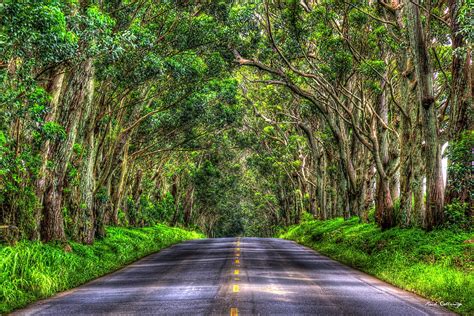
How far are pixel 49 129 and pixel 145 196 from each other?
98.4 feet

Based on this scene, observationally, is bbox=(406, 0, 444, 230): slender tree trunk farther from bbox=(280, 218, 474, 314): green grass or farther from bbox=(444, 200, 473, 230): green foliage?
bbox=(280, 218, 474, 314): green grass

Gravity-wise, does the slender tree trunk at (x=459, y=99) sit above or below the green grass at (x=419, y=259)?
above

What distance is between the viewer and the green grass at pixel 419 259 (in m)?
12.4

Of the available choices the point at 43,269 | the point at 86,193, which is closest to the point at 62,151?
the point at 86,193

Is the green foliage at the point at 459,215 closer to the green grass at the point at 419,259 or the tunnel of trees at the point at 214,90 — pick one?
the tunnel of trees at the point at 214,90

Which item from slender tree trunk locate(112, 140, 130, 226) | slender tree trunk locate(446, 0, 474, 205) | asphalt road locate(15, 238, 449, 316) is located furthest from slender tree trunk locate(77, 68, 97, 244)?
slender tree trunk locate(446, 0, 474, 205)

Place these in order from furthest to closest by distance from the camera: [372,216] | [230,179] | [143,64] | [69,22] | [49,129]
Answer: [230,179] → [372,216] → [143,64] → [49,129] → [69,22]

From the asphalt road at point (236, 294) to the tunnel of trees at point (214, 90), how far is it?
3870 millimetres

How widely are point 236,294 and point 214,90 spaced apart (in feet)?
61.7

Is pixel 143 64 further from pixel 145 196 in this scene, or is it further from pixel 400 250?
pixel 145 196

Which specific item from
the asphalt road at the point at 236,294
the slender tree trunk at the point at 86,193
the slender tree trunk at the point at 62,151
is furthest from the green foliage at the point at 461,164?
the slender tree trunk at the point at 86,193

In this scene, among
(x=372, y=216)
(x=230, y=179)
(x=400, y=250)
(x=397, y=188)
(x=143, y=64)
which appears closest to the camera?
(x=400, y=250)

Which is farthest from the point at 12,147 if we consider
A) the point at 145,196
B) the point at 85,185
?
the point at 145,196

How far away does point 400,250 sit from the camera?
732 inches
